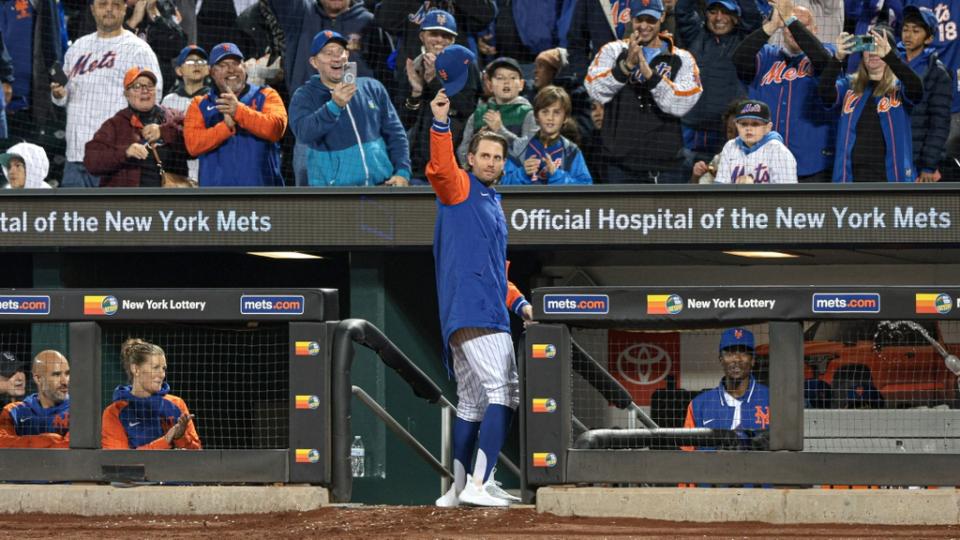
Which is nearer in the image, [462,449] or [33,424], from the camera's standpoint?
[462,449]

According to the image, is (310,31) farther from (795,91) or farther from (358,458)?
(795,91)

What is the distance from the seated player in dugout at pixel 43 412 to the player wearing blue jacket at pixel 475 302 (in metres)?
1.89

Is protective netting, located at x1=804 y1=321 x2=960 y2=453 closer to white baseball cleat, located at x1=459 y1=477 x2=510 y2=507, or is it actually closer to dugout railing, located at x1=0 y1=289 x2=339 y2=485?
white baseball cleat, located at x1=459 y1=477 x2=510 y2=507

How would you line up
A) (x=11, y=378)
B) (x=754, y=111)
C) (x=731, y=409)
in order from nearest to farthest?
1. (x=731, y=409)
2. (x=11, y=378)
3. (x=754, y=111)

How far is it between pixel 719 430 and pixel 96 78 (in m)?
6.65

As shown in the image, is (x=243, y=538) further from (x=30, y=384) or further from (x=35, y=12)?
(x=35, y=12)

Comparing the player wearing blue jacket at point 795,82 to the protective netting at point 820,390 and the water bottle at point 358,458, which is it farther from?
the water bottle at point 358,458

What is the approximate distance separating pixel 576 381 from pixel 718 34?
172 inches

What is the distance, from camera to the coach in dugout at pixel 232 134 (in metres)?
10.7

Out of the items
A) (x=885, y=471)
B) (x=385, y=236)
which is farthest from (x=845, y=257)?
(x=885, y=471)

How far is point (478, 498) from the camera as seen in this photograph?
21.1 feet

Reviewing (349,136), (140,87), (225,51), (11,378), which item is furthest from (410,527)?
(140,87)

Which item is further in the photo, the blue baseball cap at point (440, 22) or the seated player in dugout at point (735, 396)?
the blue baseball cap at point (440, 22)

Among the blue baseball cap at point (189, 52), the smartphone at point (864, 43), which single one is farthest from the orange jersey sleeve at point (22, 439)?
the smartphone at point (864, 43)
